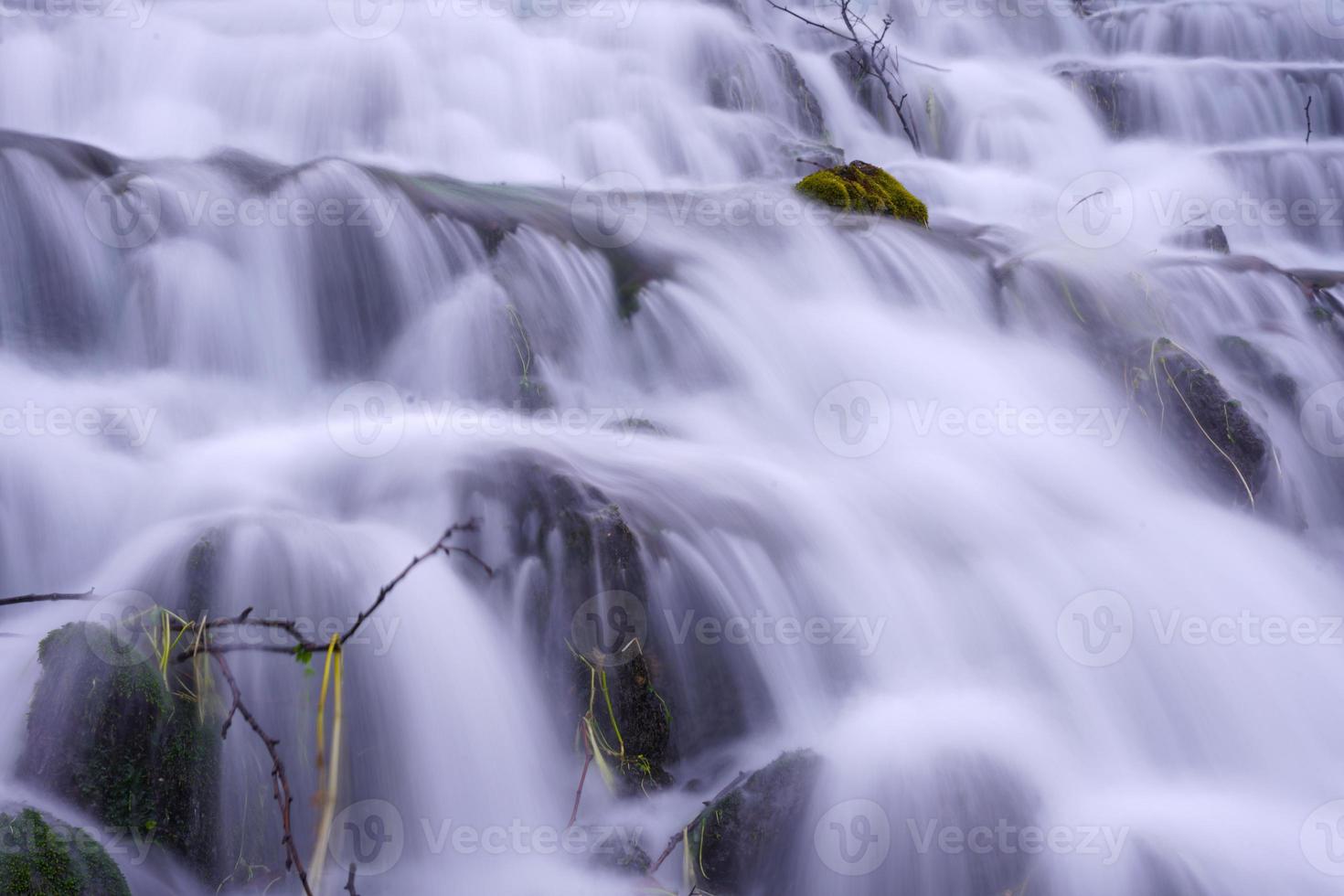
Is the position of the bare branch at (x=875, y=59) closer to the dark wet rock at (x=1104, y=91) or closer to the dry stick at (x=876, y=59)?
the dry stick at (x=876, y=59)

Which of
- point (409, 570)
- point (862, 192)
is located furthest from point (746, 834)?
point (862, 192)

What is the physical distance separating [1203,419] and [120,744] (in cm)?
498

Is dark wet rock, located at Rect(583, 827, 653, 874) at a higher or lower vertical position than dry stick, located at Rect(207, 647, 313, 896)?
lower

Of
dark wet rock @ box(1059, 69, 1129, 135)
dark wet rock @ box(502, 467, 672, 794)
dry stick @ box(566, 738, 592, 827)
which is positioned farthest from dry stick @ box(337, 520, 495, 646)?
dark wet rock @ box(1059, 69, 1129, 135)

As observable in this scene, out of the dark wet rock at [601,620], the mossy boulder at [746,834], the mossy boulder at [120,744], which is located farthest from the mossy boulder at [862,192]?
the mossy boulder at [120,744]

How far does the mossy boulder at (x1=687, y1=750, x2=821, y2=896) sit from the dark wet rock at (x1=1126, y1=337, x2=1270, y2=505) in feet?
11.0

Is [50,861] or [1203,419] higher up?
[1203,419]

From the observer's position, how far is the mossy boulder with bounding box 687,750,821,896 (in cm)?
320

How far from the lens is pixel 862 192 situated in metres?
7.41

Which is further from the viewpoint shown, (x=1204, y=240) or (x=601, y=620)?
(x=1204, y=240)

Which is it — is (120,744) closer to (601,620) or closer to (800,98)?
(601,620)

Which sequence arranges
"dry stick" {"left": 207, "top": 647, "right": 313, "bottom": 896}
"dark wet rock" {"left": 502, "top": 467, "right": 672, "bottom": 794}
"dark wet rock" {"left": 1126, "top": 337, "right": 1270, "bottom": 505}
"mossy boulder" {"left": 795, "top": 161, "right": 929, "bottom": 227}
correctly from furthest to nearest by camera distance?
"mossy boulder" {"left": 795, "top": 161, "right": 929, "bottom": 227}
"dark wet rock" {"left": 1126, "top": 337, "right": 1270, "bottom": 505}
"dark wet rock" {"left": 502, "top": 467, "right": 672, "bottom": 794}
"dry stick" {"left": 207, "top": 647, "right": 313, "bottom": 896}

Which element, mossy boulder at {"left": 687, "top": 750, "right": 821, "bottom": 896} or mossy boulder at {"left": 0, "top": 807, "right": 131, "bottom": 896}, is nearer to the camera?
mossy boulder at {"left": 0, "top": 807, "right": 131, "bottom": 896}

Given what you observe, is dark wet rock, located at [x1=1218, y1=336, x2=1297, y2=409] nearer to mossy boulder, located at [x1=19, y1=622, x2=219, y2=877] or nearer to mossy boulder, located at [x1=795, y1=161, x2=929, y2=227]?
mossy boulder, located at [x1=795, y1=161, x2=929, y2=227]
